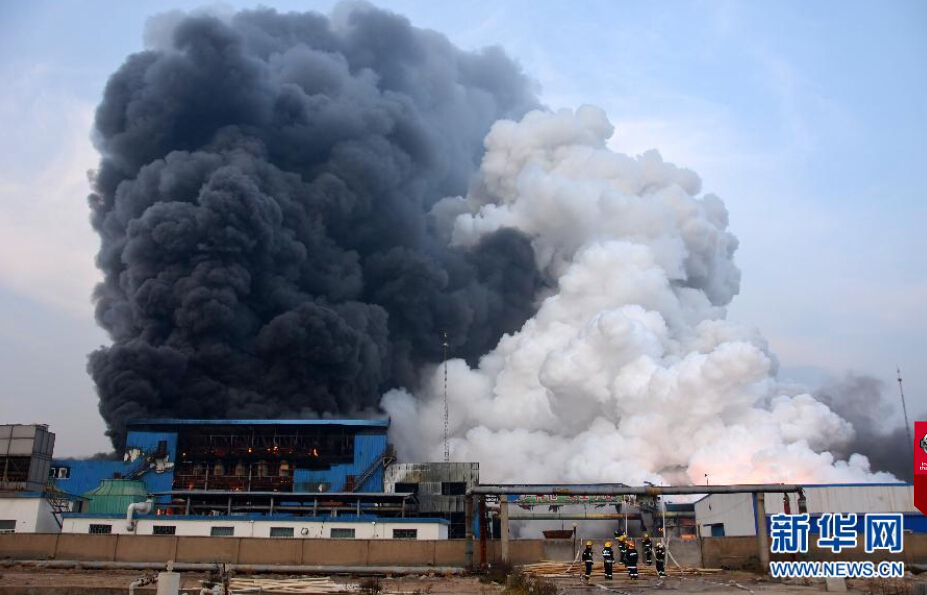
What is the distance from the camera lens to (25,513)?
45031 millimetres

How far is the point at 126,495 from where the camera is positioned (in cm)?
5175

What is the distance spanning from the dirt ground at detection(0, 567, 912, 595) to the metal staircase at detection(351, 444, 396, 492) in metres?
28.0

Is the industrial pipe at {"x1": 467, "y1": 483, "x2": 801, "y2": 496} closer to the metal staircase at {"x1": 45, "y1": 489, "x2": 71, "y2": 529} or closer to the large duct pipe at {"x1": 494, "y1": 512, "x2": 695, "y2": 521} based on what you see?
the large duct pipe at {"x1": 494, "y1": 512, "x2": 695, "y2": 521}

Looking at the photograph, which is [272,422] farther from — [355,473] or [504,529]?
[504,529]

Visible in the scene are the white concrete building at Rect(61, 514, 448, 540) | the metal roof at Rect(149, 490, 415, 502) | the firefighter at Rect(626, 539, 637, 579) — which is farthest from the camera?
the metal roof at Rect(149, 490, 415, 502)

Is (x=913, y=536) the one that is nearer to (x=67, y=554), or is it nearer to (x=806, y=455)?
(x=806, y=455)

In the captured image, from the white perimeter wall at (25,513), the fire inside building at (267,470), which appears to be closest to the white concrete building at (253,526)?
the white perimeter wall at (25,513)

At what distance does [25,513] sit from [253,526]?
12.3 meters

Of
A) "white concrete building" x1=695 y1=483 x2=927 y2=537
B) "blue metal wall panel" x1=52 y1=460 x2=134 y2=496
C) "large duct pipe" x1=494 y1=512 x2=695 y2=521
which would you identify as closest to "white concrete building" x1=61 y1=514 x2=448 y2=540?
"large duct pipe" x1=494 y1=512 x2=695 y2=521

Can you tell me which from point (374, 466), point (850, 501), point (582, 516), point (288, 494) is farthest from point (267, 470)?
point (850, 501)

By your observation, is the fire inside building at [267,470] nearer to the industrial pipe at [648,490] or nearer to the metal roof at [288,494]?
the metal roof at [288,494]

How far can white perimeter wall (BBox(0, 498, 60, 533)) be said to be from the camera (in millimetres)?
44906

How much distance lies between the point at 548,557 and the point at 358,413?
38729 mm

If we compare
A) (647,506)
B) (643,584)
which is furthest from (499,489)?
(647,506)
